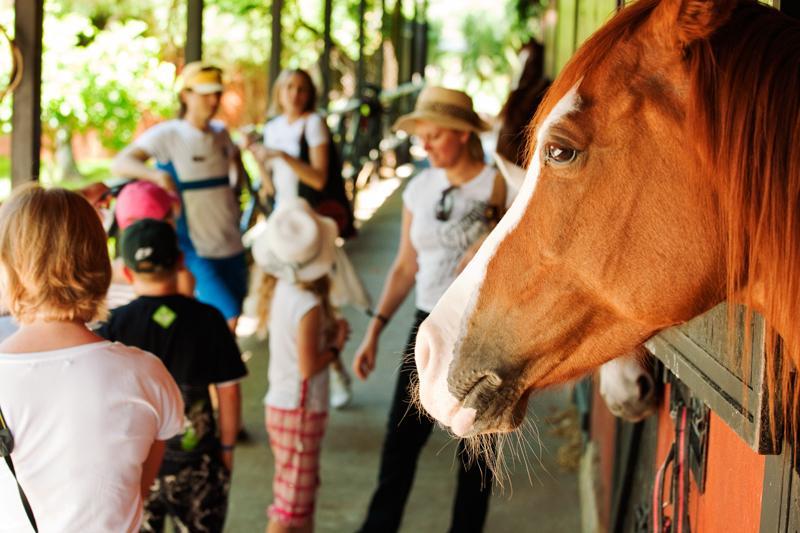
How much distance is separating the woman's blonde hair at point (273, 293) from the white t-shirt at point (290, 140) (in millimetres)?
1549

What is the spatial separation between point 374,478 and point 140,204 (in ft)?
5.35

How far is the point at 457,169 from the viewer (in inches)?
129

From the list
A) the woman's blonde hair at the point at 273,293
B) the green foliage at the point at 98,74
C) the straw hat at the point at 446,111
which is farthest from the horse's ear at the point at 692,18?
the green foliage at the point at 98,74

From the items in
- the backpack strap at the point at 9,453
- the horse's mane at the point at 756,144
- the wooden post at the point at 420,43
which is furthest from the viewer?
the wooden post at the point at 420,43

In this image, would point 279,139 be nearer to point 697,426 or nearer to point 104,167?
point 697,426

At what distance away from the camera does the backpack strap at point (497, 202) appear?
3221mm

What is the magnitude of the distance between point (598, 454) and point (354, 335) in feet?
9.15

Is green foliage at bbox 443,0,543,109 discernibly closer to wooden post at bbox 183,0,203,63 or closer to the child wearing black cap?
wooden post at bbox 183,0,203,63

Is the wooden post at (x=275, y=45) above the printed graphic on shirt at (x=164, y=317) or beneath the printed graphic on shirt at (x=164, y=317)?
above

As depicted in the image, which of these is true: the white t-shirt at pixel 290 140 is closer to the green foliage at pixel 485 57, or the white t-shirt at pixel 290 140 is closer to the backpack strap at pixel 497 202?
the backpack strap at pixel 497 202

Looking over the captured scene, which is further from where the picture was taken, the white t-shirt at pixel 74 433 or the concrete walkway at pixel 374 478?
the concrete walkway at pixel 374 478

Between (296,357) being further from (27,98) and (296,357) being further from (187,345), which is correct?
(27,98)

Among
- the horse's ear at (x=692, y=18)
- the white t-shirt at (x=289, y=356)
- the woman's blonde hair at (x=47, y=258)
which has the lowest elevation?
the white t-shirt at (x=289, y=356)

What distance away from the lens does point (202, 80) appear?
14.3ft
